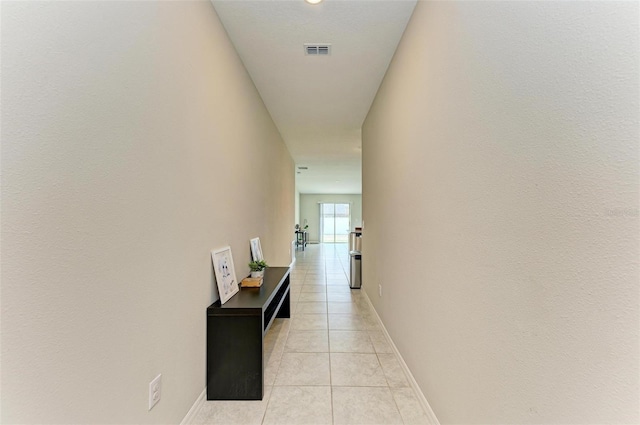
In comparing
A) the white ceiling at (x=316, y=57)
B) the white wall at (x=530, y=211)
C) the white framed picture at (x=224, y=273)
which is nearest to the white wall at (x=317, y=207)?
the white ceiling at (x=316, y=57)

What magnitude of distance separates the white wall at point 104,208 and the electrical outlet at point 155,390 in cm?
3

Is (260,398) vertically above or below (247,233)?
below

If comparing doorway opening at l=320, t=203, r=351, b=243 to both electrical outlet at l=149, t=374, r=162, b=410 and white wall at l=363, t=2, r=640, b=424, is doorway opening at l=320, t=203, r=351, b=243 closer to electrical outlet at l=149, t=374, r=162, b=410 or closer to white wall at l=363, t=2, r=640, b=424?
white wall at l=363, t=2, r=640, b=424

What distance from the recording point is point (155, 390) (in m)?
1.26

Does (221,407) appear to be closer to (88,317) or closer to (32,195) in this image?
(88,317)

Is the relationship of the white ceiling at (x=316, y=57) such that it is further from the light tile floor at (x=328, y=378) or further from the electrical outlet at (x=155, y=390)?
the light tile floor at (x=328, y=378)

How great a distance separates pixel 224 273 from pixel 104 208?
Result: 114 centimetres

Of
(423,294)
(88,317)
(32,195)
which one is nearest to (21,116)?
(32,195)

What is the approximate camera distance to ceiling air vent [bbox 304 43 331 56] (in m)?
2.26

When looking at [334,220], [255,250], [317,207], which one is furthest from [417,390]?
[334,220]

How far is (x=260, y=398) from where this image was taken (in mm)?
1805

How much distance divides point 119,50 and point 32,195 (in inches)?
24.8

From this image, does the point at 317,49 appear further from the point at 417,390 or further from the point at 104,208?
the point at 417,390

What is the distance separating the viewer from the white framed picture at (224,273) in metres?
1.89
